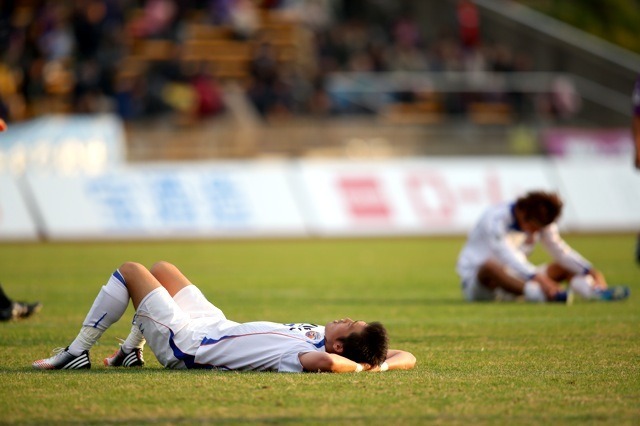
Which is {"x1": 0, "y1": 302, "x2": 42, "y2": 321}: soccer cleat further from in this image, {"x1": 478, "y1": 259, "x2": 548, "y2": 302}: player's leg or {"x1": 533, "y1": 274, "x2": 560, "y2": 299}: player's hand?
{"x1": 533, "y1": 274, "x2": 560, "y2": 299}: player's hand

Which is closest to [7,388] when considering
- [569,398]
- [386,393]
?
[386,393]

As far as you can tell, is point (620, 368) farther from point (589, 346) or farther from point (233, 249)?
point (233, 249)

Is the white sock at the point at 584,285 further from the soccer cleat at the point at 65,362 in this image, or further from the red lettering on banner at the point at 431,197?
the red lettering on banner at the point at 431,197

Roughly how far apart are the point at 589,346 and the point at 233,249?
14.5 meters

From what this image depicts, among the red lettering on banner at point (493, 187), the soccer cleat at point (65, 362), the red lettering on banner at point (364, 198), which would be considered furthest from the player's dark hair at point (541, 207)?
the red lettering on banner at point (493, 187)

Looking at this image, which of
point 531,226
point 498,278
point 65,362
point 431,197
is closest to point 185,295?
point 65,362

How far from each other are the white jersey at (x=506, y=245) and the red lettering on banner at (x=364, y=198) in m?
12.8

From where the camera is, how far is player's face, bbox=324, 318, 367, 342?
7992mm

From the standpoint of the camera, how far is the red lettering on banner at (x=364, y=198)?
27.0 m

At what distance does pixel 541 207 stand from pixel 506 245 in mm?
720

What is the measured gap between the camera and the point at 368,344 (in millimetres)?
8047

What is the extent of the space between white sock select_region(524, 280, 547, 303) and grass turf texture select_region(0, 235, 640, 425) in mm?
260

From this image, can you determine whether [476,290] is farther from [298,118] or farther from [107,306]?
[298,118]

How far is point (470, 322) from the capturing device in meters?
12.1
